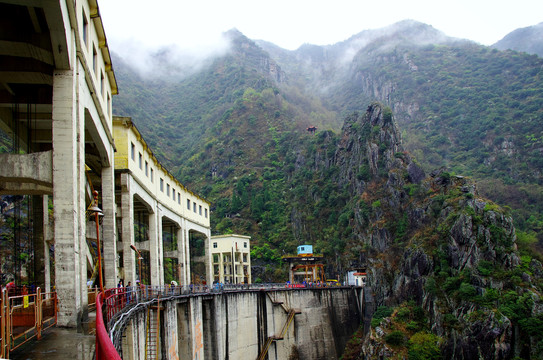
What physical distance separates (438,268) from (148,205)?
33.0 meters

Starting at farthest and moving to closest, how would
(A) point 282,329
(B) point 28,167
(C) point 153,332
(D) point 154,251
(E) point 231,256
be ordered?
(E) point 231,256
(A) point 282,329
(D) point 154,251
(C) point 153,332
(B) point 28,167

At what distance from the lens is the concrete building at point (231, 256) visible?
229 feet

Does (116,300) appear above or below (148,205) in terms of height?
below

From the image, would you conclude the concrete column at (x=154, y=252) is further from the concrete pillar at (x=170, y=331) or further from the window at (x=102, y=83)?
the window at (x=102, y=83)

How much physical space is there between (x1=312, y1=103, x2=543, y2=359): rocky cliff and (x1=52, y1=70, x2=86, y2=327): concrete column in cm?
3777

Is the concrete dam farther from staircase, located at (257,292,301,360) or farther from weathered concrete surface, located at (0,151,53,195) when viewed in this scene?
weathered concrete surface, located at (0,151,53,195)

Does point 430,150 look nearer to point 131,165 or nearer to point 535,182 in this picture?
point 535,182

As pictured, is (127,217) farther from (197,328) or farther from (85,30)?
(85,30)

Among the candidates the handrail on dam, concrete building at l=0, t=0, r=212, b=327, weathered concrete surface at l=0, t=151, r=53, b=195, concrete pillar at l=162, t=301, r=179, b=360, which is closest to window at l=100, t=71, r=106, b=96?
concrete building at l=0, t=0, r=212, b=327

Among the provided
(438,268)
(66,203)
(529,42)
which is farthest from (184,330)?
(529,42)

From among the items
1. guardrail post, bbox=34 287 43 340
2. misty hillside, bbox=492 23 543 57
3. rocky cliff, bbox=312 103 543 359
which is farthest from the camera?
misty hillside, bbox=492 23 543 57

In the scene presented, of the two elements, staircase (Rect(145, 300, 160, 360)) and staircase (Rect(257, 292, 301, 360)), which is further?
staircase (Rect(257, 292, 301, 360))

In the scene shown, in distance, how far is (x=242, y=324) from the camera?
4191cm

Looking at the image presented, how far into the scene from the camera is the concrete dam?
71.9 ft
